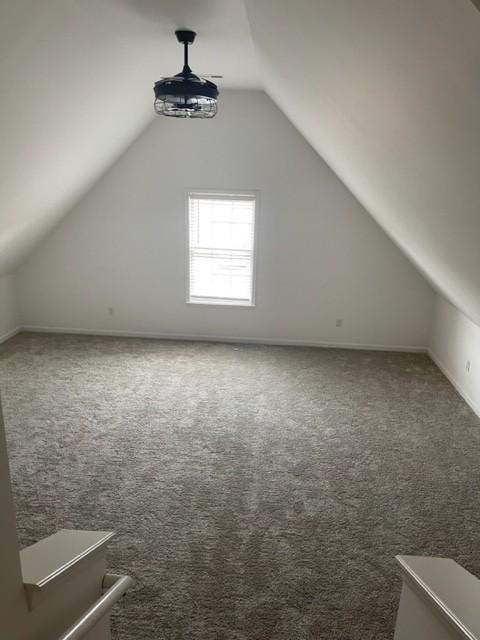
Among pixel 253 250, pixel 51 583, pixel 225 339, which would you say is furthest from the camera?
pixel 225 339

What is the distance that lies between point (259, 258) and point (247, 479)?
3022 millimetres

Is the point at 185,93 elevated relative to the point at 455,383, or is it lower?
elevated

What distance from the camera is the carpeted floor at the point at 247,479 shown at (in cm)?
241

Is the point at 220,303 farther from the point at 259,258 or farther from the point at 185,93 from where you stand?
the point at 185,93

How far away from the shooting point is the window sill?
5969 mm

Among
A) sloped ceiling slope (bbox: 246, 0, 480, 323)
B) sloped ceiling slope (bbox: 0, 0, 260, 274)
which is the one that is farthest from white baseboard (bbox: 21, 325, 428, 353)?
sloped ceiling slope (bbox: 246, 0, 480, 323)

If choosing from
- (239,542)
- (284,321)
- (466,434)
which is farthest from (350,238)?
(239,542)

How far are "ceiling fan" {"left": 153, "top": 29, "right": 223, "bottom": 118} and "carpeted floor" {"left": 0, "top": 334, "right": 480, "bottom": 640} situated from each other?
2.37 meters

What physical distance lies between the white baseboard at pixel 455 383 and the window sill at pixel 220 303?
2.14m

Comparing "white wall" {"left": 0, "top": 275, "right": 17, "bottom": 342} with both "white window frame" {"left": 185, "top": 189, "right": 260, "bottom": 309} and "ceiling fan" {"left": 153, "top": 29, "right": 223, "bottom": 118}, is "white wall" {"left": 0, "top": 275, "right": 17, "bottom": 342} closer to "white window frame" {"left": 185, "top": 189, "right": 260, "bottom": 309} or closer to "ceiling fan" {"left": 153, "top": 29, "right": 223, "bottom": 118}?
"white window frame" {"left": 185, "top": 189, "right": 260, "bottom": 309}

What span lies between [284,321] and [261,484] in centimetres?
292

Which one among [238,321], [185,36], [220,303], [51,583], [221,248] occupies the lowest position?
[238,321]

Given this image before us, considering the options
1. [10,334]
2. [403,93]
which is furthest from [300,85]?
[10,334]

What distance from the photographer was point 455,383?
4.96 meters
